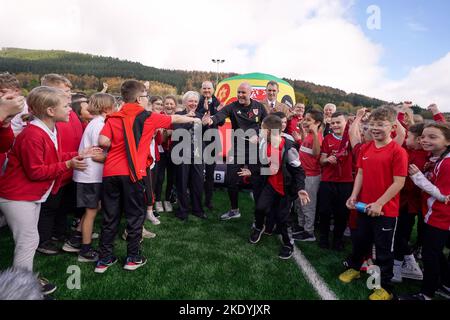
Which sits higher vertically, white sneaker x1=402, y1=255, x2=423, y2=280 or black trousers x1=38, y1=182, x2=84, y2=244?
black trousers x1=38, y1=182, x2=84, y2=244

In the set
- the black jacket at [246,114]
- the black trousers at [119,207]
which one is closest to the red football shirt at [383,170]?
the black jacket at [246,114]

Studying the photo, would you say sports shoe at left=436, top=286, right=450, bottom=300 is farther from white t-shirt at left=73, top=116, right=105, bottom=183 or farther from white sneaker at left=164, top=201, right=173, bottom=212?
white sneaker at left=164, top=201, right=173, bottom=212

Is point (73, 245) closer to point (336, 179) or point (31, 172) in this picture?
point (31, 172)

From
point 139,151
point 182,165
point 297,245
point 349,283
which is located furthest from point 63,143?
point 349,283

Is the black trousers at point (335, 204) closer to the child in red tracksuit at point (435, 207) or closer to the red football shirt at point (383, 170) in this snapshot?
the red football shirt at point (383, 170)

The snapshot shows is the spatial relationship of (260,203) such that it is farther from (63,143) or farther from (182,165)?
(63,143)

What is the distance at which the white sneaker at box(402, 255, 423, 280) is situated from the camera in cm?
357

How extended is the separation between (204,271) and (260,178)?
66.2 inches

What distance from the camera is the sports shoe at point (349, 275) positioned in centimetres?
336

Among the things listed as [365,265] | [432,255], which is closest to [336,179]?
[365,265]

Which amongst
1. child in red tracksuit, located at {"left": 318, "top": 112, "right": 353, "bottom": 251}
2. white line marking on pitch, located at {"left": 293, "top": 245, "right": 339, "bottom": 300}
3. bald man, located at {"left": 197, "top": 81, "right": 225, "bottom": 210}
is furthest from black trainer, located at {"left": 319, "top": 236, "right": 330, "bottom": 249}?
bald man, located at {"left": 197, "top": 81, "right": 225, "bottom": 210}

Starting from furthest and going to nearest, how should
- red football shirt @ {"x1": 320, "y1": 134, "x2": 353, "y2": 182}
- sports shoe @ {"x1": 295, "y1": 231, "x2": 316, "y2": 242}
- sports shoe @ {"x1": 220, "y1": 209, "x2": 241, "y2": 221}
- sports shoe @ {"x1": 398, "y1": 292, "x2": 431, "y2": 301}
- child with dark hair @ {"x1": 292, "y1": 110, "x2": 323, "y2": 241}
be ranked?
sports shoe @ {"x1": 220, "y1": 209, "x2": 241, "y2": 221} → sports shoe @ {"x1": 295, "y1": 231, "x2": 316, "y2": 242} → child with dark hair @ {"x1": 292, "y1": 110, "x2": 323, "y2": 241} → red football shirt @ {"x1": 320, "y1": 134, "x2": 353, "y2": 182} → sports shoe @ {"x1": 398, "y1": 292, "x2": 431, "y2": 301}

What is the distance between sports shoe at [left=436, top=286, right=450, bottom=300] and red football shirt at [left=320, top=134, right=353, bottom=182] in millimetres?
1623

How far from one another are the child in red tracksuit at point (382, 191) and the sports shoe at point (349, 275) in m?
0.32
